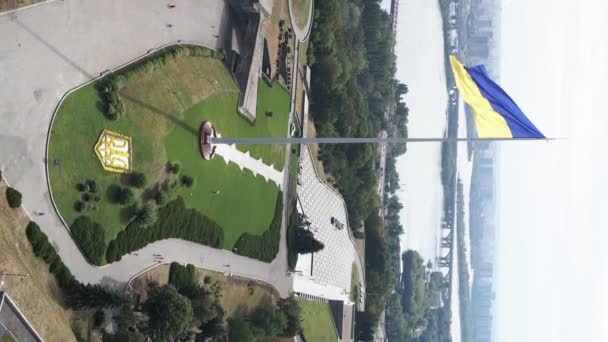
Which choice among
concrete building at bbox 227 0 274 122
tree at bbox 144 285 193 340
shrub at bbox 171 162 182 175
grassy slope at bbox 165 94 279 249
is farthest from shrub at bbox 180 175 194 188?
concrete building at bbox 227 0 274 122

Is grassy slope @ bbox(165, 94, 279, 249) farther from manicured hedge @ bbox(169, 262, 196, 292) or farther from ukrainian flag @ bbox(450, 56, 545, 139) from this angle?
ukrainian flag @ bbox(450, 56, 545, 139)

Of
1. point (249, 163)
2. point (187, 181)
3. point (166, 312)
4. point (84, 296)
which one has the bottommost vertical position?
point (166, 312)

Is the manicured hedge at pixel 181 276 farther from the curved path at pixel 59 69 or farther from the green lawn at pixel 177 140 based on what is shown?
the green lawn at pixel 177 140

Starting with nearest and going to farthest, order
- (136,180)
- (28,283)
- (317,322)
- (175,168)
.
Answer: (28,283) → (136,180) → (175,168) → (317,322)

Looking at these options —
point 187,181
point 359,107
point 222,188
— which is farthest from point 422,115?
Answer: point 187,181

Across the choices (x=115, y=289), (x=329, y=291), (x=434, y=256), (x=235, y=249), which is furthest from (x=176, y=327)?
(x=434, y=256)

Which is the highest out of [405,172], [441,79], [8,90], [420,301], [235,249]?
[441,79]

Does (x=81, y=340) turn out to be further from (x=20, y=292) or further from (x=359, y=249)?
(x=359, y=249)

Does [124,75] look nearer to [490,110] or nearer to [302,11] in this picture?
[490,110]

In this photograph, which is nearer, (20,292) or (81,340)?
(20,292)
